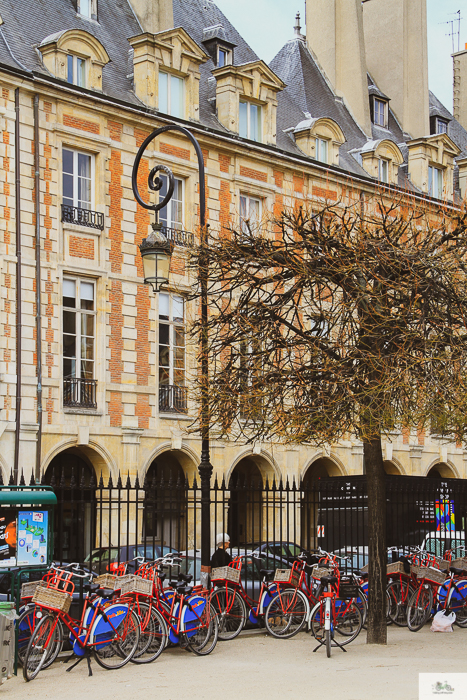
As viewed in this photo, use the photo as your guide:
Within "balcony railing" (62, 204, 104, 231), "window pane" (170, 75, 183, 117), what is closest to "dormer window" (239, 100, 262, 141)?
"window pane" (170, 75, 183, 117)

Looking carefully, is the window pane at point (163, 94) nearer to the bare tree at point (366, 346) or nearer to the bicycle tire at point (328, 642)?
the bare tree at point (366, 346)

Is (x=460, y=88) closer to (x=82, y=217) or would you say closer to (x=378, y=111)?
(x=378, y=111)

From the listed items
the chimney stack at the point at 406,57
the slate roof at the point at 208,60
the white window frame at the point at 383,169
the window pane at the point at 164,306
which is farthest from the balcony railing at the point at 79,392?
the chimney stack at the point at 406,57

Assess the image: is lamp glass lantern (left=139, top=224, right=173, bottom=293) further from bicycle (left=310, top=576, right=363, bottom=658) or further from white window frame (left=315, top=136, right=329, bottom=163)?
white window frame (left=315, top=136, right=329, bottom=163)

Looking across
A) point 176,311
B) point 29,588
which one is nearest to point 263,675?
point 29,588

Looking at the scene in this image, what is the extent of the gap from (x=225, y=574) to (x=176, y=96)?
16313mm

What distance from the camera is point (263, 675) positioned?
10836mm

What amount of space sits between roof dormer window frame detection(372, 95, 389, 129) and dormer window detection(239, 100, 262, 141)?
28.2ft

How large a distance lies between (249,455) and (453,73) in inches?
931

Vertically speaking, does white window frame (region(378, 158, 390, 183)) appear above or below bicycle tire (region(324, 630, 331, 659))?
above

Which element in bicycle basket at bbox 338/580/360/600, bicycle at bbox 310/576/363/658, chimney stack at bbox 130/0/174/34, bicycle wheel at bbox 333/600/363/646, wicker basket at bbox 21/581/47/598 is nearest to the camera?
wicker basket at bbox 21/581/47/598

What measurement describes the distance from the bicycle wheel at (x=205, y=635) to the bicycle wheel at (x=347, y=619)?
4.86 ft

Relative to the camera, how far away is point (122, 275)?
24.8m

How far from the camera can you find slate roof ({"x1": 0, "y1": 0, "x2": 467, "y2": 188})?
2455 centimetres
